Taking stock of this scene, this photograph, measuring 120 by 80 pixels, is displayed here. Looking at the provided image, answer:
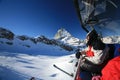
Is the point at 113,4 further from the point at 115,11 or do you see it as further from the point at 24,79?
the point at 24,79

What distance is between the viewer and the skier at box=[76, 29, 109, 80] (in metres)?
3.50

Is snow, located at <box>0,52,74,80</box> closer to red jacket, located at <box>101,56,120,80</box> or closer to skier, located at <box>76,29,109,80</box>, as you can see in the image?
skier, located at <box>76,29,109,80</box>

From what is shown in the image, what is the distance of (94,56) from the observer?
3568 millimetres

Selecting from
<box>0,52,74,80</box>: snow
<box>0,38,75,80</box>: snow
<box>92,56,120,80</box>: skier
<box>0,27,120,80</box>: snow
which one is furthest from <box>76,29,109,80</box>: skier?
<box>0,52,74,80</box>: snow

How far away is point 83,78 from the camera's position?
3.83 m

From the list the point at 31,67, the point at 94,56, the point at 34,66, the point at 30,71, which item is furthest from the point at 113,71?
the point at 34,66

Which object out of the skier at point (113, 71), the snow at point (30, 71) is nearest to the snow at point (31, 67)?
the snow at point (30, 71)

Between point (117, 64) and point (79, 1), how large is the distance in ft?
5.75

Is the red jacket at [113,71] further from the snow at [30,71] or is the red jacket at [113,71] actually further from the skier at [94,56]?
the snow at [30,71]

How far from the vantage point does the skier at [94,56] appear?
3503 millimetres

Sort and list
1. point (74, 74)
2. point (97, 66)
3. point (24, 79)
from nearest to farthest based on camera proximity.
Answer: point (97, 66) → point (74, 74) → point (24, 79)

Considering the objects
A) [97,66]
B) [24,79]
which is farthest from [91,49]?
[24,79]

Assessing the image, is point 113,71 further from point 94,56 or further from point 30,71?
point 30,71

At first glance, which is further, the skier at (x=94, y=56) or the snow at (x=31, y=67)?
the snow at (x=31, y=67)
